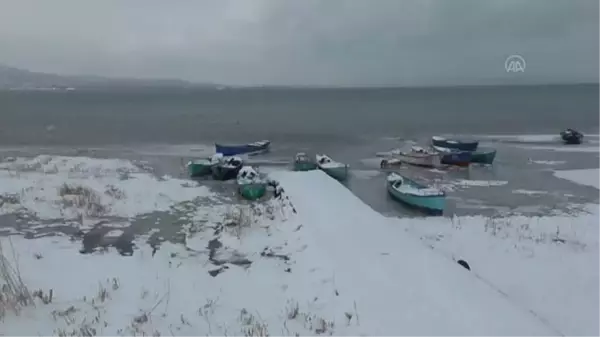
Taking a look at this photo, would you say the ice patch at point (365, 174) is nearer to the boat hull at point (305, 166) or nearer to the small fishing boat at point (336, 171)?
the small fishing boat at point (336, 171)

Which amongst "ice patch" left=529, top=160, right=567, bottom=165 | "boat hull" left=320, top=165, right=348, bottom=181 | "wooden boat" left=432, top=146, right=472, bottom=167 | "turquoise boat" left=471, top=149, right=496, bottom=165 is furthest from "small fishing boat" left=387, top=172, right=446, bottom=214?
"ice patch" left=529, top=160, right=567, bottom=165

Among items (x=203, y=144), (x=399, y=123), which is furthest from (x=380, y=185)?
(x=399, y=123)

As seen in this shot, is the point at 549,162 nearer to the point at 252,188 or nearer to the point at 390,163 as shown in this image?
the point at 390,163

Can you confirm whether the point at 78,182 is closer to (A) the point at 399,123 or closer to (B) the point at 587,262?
Result: (B) the point at 587,262

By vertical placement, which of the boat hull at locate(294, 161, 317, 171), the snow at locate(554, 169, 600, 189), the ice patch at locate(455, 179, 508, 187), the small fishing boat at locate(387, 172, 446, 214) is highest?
the small fishing boat at locate(387, 172, 446, 214)

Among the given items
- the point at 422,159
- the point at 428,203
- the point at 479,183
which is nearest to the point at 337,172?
the point at 479,183

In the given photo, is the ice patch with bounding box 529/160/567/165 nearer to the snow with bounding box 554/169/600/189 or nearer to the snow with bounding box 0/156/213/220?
the snow with bounding box 554/169/600/189
